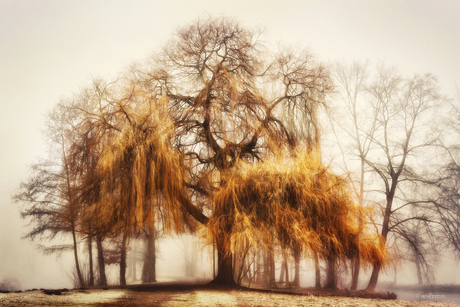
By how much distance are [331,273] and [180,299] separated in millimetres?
3329

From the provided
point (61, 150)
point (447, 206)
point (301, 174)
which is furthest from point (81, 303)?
point (447, 206)

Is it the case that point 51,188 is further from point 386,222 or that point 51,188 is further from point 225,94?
point 386,222

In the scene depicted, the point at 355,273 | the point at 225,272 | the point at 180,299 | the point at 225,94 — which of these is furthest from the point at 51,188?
the point at 355,273

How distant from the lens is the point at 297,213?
21.1 feet

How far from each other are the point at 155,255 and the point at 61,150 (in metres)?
4.95

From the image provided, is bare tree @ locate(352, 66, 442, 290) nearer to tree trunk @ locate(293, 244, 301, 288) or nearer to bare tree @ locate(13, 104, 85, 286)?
tree trunk @ locate(293, 244, 301, 288)

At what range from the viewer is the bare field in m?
5.82

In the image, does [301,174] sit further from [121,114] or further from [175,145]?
[121,114]

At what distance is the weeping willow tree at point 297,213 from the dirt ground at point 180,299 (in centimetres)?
87

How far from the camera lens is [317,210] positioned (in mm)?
6465

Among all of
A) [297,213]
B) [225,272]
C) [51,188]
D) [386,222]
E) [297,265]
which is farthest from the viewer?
[51,188]

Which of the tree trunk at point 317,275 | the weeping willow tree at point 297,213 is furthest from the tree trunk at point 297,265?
the tree trunk at point 317,275

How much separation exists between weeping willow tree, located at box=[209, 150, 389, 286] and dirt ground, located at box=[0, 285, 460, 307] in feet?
2.84

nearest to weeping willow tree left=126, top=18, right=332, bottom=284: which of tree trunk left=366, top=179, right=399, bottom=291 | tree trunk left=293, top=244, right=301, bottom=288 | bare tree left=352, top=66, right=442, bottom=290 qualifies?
tree trunk left=293, top=244, right=301, bottom=288
